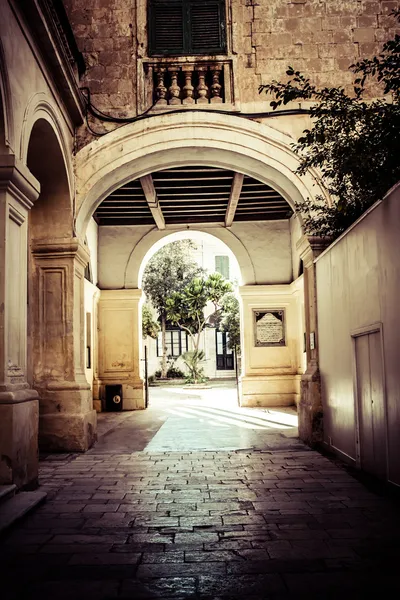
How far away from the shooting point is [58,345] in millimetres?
7898

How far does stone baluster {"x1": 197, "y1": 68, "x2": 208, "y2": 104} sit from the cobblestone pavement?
17.2 feet

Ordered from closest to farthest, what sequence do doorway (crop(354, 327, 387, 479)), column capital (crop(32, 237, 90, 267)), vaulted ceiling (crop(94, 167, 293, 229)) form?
1. doorway (crop(354, 327, 387, 479))
2. column capital (crop(32, 237, 90, 267))
3. vaulted ceiling (crop(94, 167, 293, 229))

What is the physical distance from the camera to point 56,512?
14.7ft

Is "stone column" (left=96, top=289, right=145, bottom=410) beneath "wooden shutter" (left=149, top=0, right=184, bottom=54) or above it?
beneath

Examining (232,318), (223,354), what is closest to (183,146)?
(232,318)

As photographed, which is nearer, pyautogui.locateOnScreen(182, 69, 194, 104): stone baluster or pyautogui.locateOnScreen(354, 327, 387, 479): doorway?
pyautogui.locateOnScreen(354, 327, 387, 479): doorway

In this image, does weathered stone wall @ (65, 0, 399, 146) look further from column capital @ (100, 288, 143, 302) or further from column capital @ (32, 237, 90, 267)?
column capital @ (100, 288, 143, 302)

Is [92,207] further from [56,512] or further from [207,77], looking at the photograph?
[56,512]

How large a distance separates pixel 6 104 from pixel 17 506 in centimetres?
334

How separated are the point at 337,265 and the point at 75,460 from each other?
391 cm

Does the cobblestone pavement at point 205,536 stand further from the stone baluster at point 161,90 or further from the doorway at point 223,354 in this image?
the doorway at point 223,354

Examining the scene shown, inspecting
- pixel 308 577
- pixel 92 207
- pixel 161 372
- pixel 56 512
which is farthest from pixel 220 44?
pixel 161 372

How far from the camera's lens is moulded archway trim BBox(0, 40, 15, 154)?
4887 millimetres

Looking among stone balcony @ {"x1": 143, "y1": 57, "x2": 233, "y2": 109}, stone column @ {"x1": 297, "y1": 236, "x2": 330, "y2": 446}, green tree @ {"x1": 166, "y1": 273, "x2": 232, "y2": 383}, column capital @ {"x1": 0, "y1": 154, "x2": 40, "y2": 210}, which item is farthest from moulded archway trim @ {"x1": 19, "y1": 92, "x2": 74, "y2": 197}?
green tree @ {"x1": 166, "y1": 273, "x2": 232, "y2": 383}
